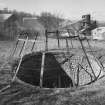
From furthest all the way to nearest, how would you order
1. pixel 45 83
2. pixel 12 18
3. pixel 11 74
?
pixel 12 18 → pixel 45 83 → pixel 11 74

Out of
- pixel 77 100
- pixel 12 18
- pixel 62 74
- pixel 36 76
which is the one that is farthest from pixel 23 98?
pixel 12 18

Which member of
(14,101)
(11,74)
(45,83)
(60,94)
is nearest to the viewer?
(14,101)

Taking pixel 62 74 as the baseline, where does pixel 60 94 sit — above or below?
above

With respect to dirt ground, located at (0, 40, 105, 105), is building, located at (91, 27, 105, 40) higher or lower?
lower

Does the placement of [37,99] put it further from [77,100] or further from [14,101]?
[77,100]

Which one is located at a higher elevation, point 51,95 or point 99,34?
point 51,95

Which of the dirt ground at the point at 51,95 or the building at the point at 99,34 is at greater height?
the dirt ground at the point at 51,95

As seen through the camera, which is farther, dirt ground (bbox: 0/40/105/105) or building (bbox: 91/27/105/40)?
building (bbox: 91/27/105/40)

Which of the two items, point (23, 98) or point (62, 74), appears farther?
point (62, 74)

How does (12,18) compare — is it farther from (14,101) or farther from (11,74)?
(14,101)

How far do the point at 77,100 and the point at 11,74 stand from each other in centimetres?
345

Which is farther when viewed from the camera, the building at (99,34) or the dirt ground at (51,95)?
the building at (99,34)

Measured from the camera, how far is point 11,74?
7.31 meters

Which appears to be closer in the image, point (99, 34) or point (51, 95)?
point (51, 95)
